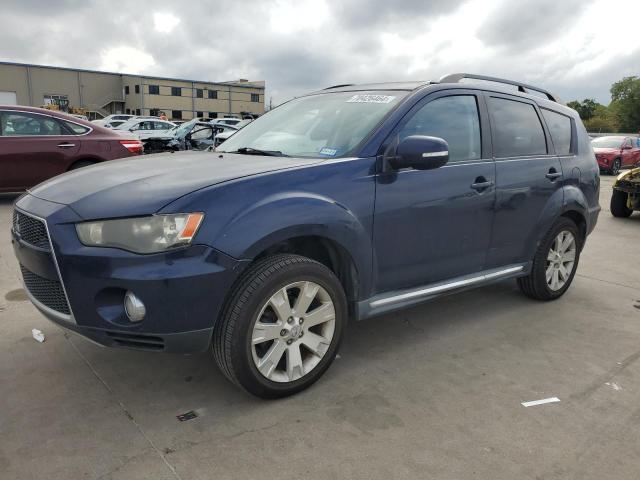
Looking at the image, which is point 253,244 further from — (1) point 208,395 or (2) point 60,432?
(2) point 60,432

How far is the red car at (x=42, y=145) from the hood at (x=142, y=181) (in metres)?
5.29

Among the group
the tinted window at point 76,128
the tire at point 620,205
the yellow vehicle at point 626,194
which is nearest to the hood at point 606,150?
the yellow vehicle at point 626,194

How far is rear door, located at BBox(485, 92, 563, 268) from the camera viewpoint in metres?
3.73

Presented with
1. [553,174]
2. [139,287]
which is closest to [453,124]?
[553,174]

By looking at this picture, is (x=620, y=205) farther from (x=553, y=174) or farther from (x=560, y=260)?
(x=553, y=174)

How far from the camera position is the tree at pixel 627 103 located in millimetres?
74806

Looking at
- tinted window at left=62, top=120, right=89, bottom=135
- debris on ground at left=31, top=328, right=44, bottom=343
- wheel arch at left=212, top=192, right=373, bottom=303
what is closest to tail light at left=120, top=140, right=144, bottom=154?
tinted window at left=62, top=120, right=89, bottom=135

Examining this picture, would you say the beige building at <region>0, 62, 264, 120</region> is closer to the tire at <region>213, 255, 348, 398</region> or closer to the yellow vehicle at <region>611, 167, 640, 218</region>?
the yellow vehicle at <region>611, 167, 640, 218</region>

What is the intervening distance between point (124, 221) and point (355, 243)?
1.20m

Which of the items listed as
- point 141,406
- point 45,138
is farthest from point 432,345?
point 45,138

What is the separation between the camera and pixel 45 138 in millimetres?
7727

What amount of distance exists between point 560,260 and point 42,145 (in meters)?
7.15

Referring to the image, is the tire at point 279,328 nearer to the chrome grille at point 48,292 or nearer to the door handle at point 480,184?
the chrome grille at point 48,292

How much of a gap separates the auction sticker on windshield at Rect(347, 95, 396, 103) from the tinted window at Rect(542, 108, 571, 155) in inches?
68.1
